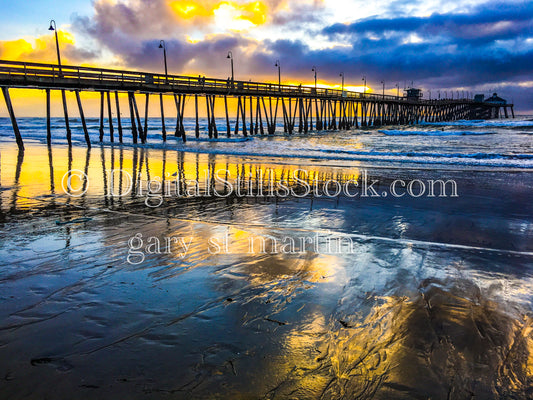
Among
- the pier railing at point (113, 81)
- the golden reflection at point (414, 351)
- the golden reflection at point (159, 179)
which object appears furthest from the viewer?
the pier railing at point (113, 81)

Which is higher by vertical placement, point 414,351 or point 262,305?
point 262,305

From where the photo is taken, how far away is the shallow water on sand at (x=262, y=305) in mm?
2389

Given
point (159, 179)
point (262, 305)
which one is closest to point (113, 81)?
point (159, 179)

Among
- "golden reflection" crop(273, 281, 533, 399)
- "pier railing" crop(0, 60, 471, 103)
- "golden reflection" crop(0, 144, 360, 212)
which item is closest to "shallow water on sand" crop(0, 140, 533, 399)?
"golden reflection" crop(273, 281, 533, 399)

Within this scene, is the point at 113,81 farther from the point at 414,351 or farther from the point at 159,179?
the point at 414,351

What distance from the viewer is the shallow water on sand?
239cm

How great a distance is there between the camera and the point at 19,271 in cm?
402

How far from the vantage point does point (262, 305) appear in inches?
133

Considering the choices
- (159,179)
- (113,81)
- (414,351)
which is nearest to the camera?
(414,351)

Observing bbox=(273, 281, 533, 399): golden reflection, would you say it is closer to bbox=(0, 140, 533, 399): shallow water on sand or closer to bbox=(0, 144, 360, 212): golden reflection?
bbox=(0, 140, 533, 399): shallow water on sand

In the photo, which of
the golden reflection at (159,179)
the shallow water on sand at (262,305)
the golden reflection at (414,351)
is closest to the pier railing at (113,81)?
the golden reflection at (159,179)

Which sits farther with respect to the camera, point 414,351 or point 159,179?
point 159,179

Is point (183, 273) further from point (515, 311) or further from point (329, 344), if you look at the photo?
point (515, 311)

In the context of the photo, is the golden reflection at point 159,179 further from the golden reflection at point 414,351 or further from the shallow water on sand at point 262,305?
the golden reflection at point 414,351
